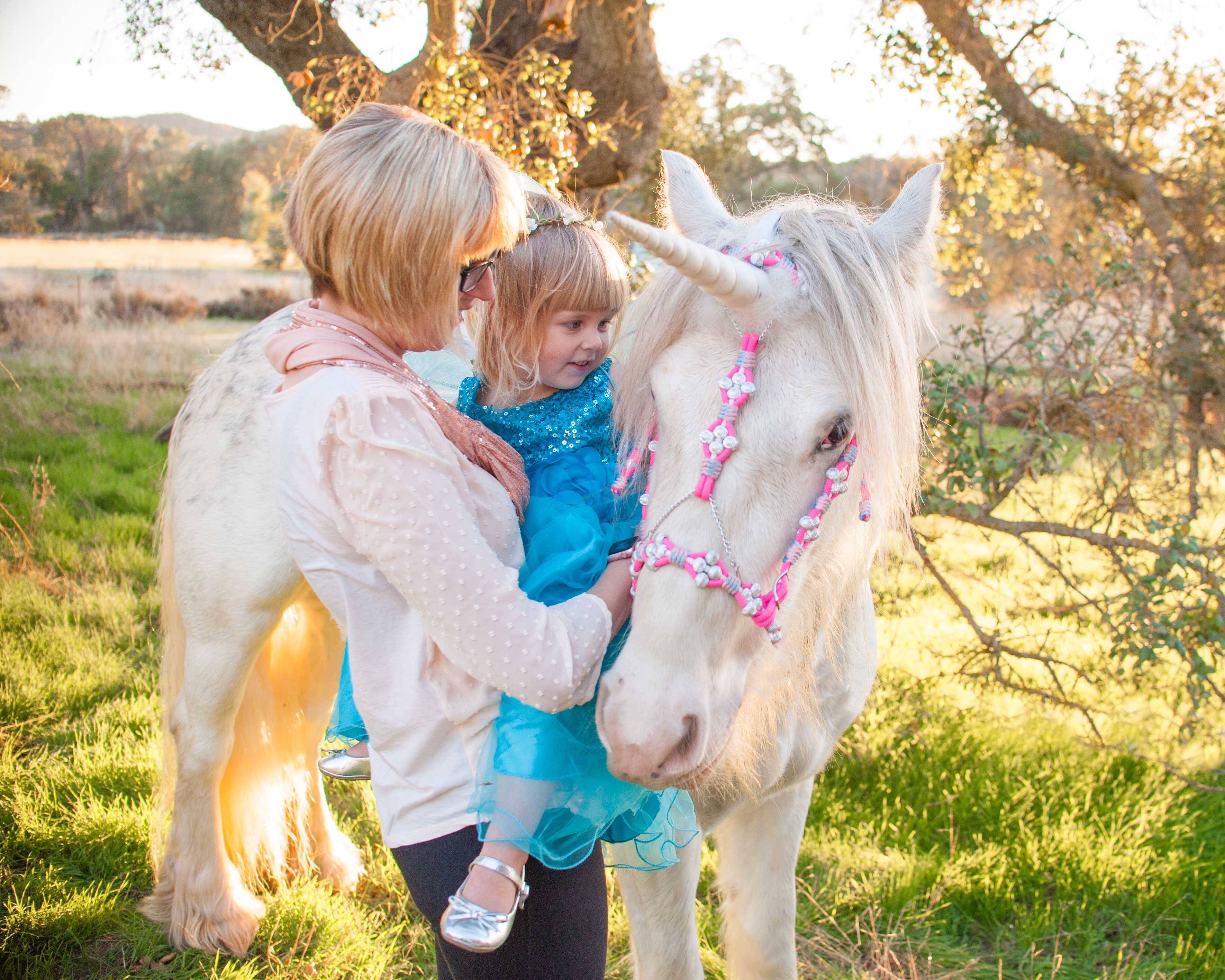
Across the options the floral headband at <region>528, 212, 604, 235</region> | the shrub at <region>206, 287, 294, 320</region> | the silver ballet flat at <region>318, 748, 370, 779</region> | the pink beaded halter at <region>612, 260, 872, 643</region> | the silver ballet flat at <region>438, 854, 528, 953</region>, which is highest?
the floral headband at <region>528, 212, 604, 235</region>

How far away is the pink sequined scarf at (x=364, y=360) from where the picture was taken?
3.94 feet

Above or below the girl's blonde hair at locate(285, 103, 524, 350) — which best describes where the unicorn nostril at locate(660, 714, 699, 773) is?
below

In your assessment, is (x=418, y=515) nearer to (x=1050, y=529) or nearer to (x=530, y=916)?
(x=530, y=916)

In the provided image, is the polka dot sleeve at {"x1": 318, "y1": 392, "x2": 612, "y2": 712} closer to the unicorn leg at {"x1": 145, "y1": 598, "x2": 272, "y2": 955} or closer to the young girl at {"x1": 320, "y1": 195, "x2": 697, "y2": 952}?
the young girl at {"x1": 320, "y1": 195, "x2": 697, "y2": 952}

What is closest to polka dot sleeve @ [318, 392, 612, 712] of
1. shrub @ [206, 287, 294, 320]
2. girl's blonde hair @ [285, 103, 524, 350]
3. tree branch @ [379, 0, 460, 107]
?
girl's blonde hair @ [285, 103, 524, 350]

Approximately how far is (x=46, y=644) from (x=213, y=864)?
1.87 meters

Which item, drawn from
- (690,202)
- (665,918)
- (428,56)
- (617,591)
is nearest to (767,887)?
(665,918)

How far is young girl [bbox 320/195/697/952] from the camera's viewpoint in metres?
1.16

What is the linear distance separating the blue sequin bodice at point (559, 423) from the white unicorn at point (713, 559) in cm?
13

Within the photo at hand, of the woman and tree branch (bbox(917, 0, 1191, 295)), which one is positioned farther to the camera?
tree branch (bbox(917, 0, 1191, 295))

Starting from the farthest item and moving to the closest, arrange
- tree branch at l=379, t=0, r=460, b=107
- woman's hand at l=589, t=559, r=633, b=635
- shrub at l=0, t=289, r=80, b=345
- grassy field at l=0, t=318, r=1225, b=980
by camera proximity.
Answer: shrub at l=0, t=289, r=80, b=345, tree branch at l=379, t=0, r=460, b=107, grassy field at l=0, t=318, r=1225, b=980, woman's hand at l=589, t=559, r=633, b=635

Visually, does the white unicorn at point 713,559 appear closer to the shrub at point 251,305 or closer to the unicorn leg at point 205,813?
the unicorn leg at point 205,813

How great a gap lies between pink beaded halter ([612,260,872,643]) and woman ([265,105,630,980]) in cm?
13

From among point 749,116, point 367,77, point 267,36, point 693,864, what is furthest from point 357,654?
point 749,116
